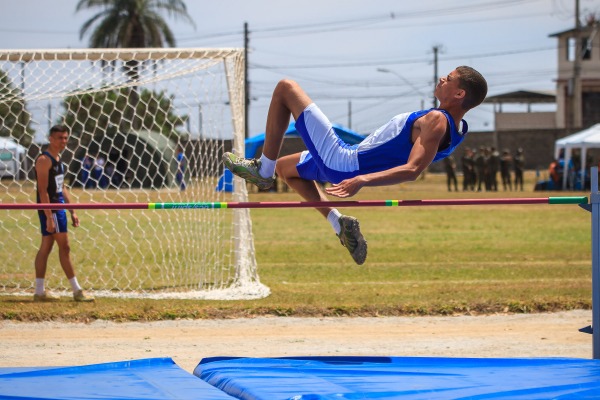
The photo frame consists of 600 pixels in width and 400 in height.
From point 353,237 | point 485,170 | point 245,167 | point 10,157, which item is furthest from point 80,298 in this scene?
point 485,170

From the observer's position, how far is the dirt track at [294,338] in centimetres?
734

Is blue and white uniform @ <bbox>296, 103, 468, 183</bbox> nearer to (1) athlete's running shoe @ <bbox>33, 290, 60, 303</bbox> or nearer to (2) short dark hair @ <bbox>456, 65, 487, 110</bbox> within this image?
(2) short dark hair @ <bbox>456, 65, 487, 110</bbox>

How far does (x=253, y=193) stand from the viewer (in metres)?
32.9

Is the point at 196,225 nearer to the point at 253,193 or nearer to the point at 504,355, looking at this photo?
the point at 504,355

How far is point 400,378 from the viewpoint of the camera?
220 inches

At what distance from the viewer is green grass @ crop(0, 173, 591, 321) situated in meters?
9.14

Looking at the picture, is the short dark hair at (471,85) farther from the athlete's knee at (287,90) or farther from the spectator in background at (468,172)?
the spectator in background at (468,172)

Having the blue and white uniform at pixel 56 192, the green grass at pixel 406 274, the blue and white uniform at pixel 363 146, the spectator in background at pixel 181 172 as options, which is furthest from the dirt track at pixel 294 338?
the spectator in background at pixel 181 172

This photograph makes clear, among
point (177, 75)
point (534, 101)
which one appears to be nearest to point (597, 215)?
point (177, 75)

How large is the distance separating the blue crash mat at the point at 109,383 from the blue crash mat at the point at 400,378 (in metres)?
0.21

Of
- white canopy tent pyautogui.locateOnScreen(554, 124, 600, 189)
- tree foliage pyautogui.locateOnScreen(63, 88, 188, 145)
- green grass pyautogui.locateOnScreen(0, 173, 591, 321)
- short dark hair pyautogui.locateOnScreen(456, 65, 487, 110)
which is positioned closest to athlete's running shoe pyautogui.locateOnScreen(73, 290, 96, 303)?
green grass pyautogui.locateOnScreen(0, 173, 591, 321)

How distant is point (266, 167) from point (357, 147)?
68cm

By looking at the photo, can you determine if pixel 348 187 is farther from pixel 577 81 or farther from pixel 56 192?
pixel 577 81

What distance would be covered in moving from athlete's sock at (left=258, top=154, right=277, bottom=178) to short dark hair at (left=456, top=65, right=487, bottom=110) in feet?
4.53
